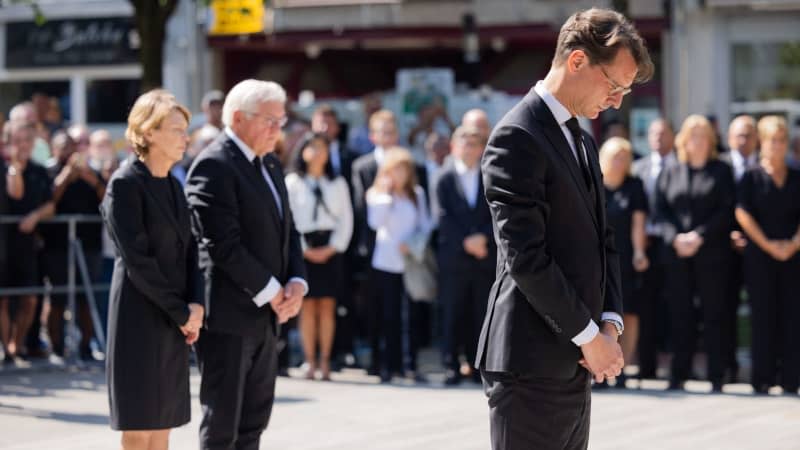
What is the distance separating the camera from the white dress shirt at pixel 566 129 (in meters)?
4.81

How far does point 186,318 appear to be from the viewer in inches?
261

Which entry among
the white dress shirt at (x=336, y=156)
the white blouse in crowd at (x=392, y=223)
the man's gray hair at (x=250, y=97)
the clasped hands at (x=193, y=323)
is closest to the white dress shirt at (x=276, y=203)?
the man's gray hair at (x=250, y=97)

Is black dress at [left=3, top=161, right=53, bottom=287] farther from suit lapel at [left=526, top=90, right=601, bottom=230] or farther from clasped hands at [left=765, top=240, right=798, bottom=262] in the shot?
suit lapel at [left=526, top=90, right=601, bottom=230]

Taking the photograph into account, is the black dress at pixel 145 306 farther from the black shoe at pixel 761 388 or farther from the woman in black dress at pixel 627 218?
the black shoe at pixel 761 388

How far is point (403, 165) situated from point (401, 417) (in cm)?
298

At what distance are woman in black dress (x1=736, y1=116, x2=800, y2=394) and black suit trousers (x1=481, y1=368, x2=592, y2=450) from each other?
7.24m

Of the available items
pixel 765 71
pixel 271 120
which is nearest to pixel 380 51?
pixel 765 71

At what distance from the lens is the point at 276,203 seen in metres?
7.09

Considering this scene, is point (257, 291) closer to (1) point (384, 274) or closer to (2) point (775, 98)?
(1) point (384, 274)

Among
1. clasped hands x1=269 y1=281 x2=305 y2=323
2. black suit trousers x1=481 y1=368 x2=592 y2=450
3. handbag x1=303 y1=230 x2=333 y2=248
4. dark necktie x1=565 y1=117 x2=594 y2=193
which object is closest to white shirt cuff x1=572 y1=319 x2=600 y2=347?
black suit trousers x1=481 y1=368 x2=592 y2=450

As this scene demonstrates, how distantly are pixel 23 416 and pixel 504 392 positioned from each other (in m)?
6.18

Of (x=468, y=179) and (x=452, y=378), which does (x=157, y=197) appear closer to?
(x=468, y=179)

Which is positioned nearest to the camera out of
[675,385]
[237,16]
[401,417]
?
[401,417]

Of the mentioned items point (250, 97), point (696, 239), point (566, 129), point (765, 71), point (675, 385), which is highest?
point (765, 71)
